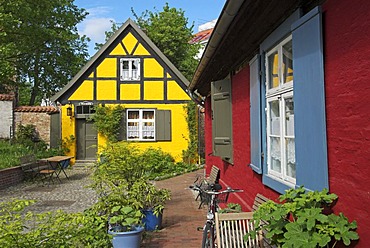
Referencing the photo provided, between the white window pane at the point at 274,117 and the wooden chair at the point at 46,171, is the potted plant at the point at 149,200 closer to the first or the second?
the white window pane at the point at 274,117

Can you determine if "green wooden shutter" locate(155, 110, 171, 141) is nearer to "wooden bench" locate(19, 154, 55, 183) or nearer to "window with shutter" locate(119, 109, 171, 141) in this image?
"window with shutter" locate(119, 109, 171, 141)

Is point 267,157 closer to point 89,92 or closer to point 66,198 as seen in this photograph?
point 66,198

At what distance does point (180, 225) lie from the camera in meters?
6.06

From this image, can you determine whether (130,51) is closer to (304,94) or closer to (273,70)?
(273,70)

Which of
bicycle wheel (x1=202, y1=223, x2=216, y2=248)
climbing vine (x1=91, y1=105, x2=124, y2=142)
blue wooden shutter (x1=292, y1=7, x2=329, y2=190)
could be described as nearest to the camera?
blue wooden shutter (x1=292, y1=7, x2=329, y2=190)

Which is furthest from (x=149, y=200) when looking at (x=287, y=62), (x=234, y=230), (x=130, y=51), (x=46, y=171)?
(x=130, y=51)

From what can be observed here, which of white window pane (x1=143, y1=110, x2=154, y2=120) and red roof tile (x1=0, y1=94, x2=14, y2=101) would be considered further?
red roof tile (x1=0, y1=94, x2=14, y2=101)

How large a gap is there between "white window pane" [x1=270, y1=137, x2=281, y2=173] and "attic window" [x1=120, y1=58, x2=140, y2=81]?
1337 cm

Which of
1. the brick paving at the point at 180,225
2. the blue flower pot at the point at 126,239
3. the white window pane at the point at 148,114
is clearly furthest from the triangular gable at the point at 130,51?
the blue flower pot at the point at 126,239

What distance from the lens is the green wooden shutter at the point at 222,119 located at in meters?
6.08

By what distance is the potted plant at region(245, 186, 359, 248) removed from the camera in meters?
2.01

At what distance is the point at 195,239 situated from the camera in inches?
204

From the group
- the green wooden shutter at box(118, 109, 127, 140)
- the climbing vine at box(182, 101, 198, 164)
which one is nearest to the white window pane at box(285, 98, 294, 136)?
the climbing vine at box(182, 101, 198, 164)

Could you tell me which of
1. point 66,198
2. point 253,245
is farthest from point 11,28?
point 253,245
